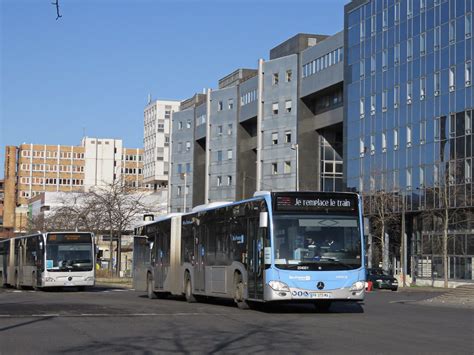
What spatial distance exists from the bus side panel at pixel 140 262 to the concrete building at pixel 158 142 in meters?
109

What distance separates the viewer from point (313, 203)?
21.5 metres

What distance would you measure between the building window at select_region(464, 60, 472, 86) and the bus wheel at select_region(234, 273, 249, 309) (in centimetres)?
4004

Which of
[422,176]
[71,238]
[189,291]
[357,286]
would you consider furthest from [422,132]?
[357,286]

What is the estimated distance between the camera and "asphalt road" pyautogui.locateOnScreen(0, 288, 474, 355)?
1359 centimetres

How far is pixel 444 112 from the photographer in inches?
2422

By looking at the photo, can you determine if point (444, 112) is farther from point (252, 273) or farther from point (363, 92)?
point (252, 273)

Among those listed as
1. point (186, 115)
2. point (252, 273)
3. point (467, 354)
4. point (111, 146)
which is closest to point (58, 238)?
point (252, 273)

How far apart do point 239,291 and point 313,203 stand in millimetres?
3536

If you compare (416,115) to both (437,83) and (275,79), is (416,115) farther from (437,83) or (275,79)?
(275,79)

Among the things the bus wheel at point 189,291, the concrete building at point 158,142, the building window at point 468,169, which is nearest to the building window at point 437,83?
the building window at point 468,169

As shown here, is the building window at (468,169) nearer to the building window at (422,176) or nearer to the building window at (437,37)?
the building window at (422,176)

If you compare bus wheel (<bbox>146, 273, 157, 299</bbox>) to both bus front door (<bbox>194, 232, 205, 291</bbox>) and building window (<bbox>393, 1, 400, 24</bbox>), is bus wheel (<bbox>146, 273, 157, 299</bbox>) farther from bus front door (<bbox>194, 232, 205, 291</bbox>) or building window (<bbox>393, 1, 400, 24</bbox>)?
building window (<bbox>393, 1, 400, 24</bbox>)

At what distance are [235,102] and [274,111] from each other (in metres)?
9.95

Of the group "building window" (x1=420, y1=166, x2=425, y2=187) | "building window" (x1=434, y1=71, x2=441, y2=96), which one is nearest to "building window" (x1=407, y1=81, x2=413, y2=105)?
"building window" (x1=434, y1=71, x2=441, y2=96)
